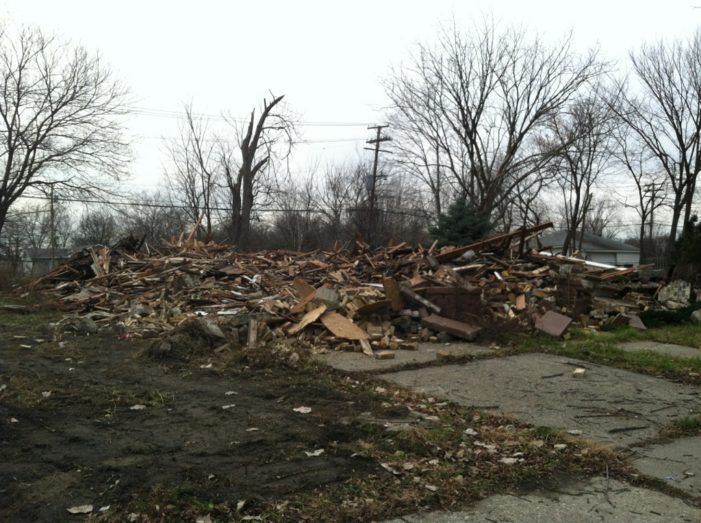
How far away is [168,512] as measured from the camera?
308 centimetres

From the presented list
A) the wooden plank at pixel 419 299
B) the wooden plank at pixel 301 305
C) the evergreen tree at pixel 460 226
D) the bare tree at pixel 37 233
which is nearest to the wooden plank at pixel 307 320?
the wooden plank at pixel 301 305

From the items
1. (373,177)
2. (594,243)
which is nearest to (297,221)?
(373,177)

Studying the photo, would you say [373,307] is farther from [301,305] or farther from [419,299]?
[301,305]

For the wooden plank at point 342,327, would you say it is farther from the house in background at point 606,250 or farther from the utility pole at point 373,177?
the house in background at point 606,250

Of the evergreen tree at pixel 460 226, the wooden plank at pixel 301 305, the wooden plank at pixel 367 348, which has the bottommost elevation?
the wooden plank at pixel 367 348

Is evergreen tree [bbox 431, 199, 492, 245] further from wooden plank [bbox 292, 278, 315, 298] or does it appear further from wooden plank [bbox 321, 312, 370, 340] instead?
wooden plank [bbox 321, 312, 370, 340]

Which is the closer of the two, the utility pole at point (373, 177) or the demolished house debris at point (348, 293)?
the demolished house debris at point (348, 293)

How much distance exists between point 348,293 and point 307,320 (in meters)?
1.66

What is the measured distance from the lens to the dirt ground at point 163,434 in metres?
3.38

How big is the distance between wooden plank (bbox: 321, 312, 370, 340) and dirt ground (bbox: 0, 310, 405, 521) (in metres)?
1.85

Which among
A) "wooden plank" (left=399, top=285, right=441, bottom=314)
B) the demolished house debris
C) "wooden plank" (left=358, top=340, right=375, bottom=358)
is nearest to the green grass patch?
the demolished house debris

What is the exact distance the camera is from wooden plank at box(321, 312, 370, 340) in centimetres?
871

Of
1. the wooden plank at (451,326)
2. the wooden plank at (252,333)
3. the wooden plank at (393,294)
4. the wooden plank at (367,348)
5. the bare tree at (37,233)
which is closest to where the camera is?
the wooden plank at (367,348)

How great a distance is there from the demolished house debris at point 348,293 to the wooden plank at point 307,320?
0.02 m
